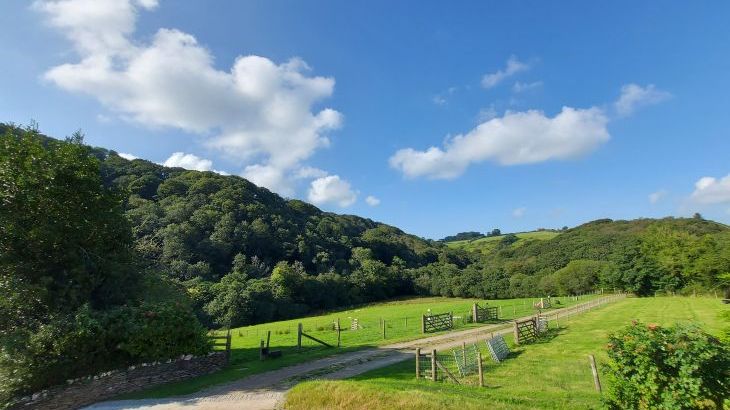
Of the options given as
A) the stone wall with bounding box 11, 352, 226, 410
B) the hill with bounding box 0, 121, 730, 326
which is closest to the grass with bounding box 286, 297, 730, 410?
the stone wall with bounding box 11, 352, 226, 410

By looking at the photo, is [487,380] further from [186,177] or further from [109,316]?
[186,177]

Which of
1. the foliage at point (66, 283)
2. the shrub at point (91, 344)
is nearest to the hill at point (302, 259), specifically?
the foliage at point (66, 283)

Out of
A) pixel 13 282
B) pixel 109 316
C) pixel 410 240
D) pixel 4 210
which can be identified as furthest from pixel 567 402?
pixel 410 240

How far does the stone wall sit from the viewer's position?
14695 millimetres

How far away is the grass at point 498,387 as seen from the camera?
36.6ft

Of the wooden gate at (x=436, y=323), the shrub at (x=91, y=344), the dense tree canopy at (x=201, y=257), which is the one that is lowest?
the wooden gate at (x=436, y=323)

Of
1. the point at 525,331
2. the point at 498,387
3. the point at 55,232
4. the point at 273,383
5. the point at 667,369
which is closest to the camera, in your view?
the point at 667,369

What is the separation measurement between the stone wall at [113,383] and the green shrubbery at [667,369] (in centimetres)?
1677

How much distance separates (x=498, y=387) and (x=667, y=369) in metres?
8.00

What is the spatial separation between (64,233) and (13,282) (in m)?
2.91

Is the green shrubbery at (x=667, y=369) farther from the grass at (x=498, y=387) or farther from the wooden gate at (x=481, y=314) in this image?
the wooden gate at (x=481, y=314)

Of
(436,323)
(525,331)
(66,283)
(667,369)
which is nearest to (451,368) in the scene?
(525,331)

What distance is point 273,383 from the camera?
1600 centimetres

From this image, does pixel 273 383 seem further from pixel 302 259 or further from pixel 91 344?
pixel 302 259
